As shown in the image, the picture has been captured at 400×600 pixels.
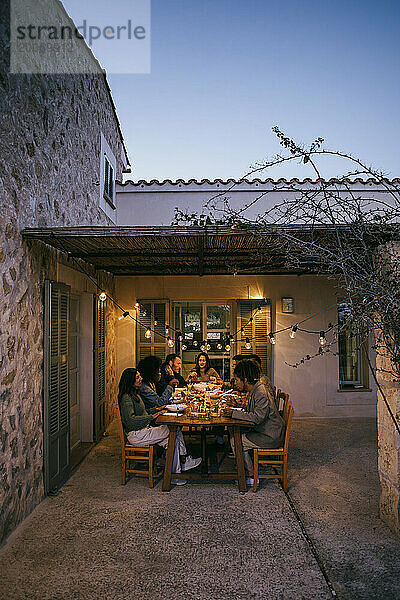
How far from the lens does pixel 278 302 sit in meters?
9.13

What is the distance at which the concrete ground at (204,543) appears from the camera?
→ 3264 millimetres

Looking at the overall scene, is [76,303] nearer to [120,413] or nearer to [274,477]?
[120,413]

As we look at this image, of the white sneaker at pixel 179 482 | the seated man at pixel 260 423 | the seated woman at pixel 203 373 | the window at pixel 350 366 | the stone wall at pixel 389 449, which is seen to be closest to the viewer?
the stone wall at pixel 389 449

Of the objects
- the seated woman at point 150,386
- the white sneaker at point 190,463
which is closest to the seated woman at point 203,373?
the seated woman at point 150,386

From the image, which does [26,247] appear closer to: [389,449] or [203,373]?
[389,449]

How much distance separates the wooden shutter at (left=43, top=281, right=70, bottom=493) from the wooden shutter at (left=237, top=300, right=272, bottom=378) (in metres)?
4.35

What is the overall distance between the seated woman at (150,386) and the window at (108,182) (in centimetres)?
317

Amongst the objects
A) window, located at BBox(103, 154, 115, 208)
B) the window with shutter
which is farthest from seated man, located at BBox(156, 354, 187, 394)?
window, located at BBox(103, 154, 115, 208)

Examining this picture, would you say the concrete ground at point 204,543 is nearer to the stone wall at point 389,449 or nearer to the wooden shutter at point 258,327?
the stone wall at point 389,449

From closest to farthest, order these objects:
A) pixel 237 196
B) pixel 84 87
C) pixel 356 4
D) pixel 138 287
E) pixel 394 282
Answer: pixel 394 282 → pixel 356 4 → pixel 84 87 → pixel 237 196 → pixel 138 287

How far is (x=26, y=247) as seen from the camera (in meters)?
4.36

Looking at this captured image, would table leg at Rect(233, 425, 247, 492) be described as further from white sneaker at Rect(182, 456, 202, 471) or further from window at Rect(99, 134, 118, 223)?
window at Rect(99, 134, 118, 223)

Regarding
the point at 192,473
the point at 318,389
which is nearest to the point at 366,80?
the point at 192,473

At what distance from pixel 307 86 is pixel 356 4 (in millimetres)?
1087
